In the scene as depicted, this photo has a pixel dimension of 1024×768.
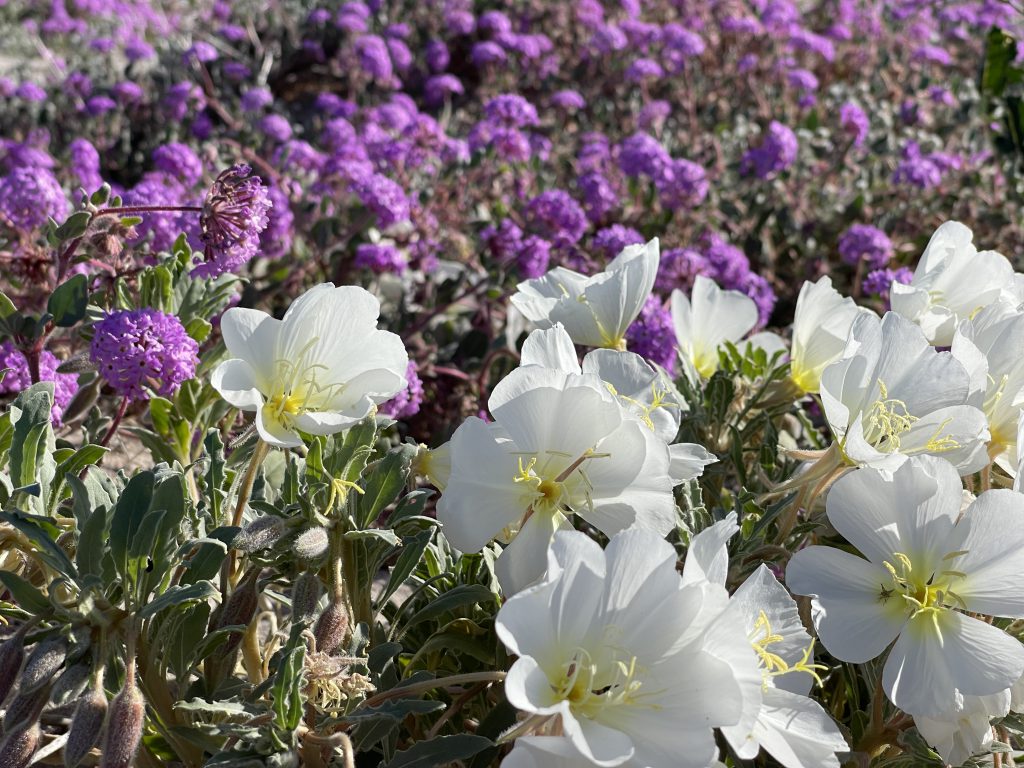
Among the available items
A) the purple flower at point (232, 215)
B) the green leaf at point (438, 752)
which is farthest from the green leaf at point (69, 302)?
the green leaf at point (438, 752)

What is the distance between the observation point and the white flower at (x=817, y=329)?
185cm

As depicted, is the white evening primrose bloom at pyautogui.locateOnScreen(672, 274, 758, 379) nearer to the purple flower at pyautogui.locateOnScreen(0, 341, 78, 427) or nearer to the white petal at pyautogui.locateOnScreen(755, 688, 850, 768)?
the white petal at pyautogui.locateOnScreen(755, 688, 850, 768)

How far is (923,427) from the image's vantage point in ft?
4.68

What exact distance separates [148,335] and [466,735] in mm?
863

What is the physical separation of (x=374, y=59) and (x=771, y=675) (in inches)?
193

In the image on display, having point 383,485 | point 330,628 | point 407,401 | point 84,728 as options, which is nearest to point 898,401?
point 383,485

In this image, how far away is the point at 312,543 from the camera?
1274 mm

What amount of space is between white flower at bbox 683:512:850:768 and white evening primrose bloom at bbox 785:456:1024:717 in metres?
0.07

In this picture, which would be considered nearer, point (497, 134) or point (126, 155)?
point (497, 134)

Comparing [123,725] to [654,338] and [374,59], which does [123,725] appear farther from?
[374,59]

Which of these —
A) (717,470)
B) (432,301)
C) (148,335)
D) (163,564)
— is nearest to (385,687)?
(163,564)

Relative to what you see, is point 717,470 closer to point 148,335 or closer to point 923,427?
point 923,427

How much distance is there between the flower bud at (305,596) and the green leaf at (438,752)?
0.69 feet

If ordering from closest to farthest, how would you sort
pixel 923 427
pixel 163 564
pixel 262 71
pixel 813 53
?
pixel 163 564
pixel 923 427
pixel 262 71
pixel 813 53
